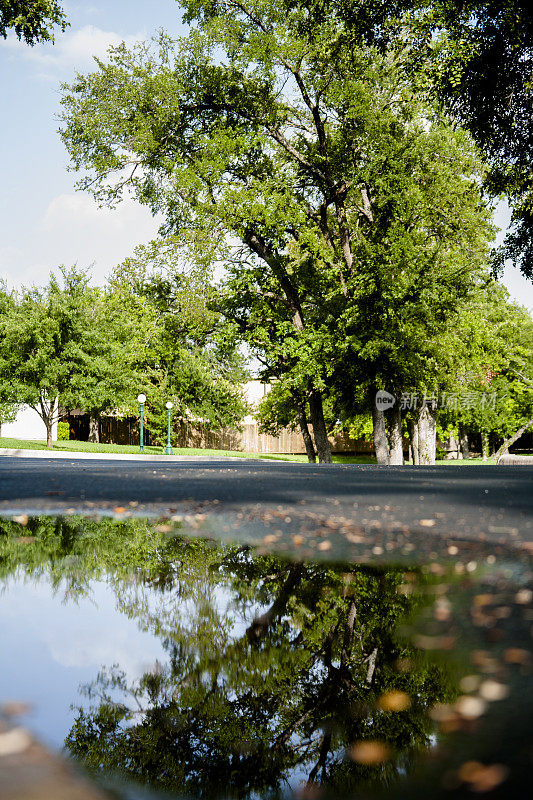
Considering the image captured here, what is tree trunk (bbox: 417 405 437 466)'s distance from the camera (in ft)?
108

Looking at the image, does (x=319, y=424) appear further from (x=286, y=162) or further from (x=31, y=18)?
(x=31, y=18)

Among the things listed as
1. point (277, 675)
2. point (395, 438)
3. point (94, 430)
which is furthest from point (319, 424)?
point (94, 430)

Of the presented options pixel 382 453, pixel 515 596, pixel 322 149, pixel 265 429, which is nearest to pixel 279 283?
pixel 322 149

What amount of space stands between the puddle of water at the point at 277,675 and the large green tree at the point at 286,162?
60.7ft

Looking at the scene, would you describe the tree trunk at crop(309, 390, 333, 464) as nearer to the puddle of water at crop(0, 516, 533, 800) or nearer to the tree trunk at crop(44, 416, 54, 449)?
the tree trunk at crop(44, 416, 54, 449)

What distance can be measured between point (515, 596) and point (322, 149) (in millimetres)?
23007

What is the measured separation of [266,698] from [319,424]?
24118mm

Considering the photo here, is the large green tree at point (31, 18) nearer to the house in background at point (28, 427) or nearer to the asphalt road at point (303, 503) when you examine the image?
the asphalt road at point (303, 503)

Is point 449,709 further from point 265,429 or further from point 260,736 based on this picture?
point 265,429

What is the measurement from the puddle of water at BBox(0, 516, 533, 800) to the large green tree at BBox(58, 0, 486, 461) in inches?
728

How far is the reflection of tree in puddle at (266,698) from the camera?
1.37 metres

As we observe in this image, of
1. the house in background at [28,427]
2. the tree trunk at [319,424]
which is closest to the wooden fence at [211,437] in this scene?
the house in background at [28,427]

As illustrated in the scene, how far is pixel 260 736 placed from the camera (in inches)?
59.5

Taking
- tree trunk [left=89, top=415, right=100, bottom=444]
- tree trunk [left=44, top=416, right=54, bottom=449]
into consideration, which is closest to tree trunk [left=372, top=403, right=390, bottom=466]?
tree trunk [left=44, top=416, right=54, bottom=449]
